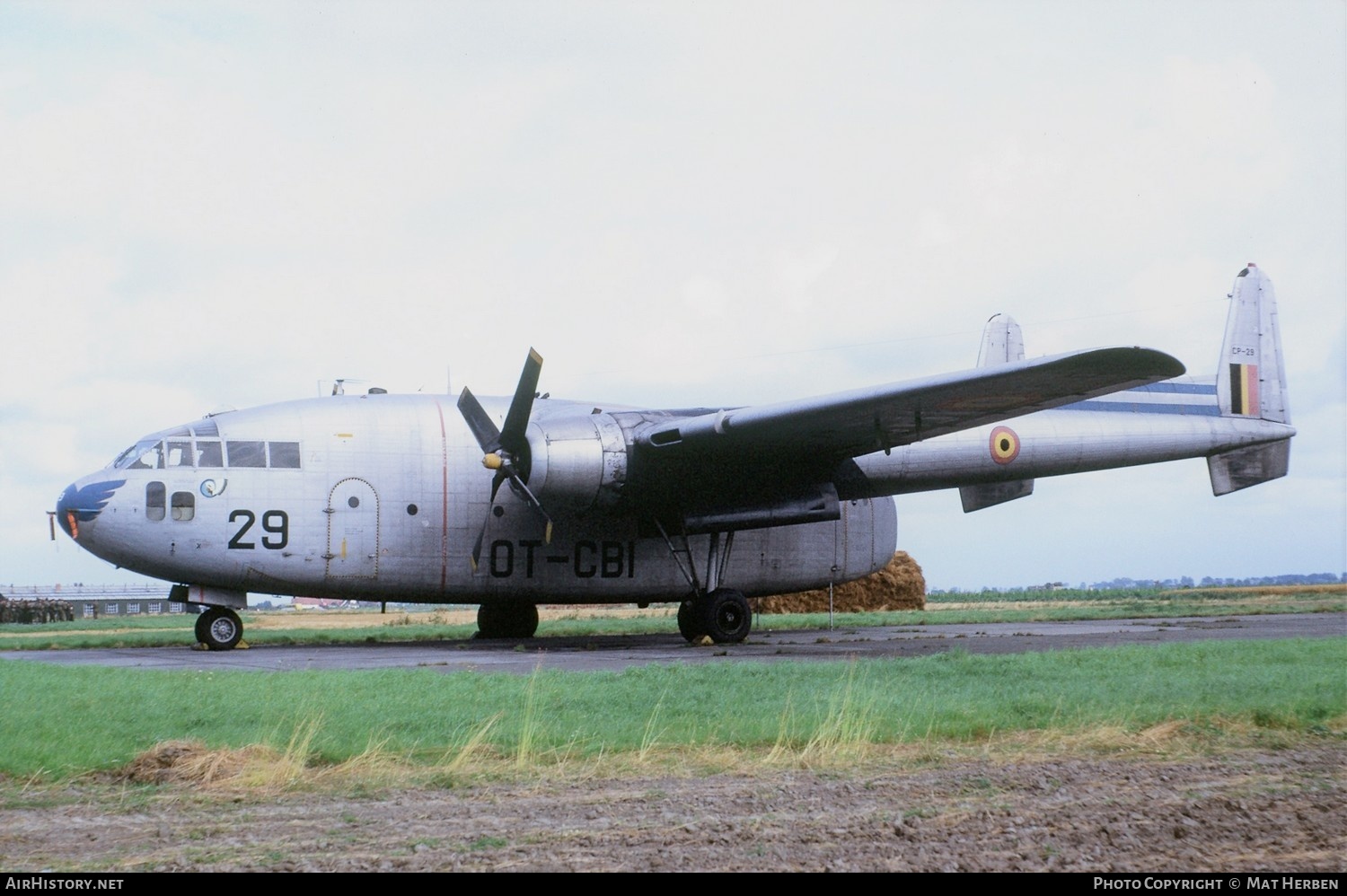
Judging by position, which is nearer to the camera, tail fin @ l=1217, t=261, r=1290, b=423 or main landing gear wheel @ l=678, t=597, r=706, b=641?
main landing gear wheel @ l=678, t=597, r=706, b=641

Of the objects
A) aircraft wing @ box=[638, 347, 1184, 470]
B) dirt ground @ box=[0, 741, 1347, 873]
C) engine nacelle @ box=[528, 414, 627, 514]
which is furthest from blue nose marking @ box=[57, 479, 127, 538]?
dirt ground @ box=[0, 741, 1347, 873]

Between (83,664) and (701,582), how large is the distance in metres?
10.9

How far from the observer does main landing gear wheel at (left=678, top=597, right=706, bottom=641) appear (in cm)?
2075

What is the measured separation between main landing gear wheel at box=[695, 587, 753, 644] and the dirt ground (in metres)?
13.3

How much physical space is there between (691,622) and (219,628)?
7.82 metres

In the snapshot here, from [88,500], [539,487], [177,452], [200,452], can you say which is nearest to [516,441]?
[539,487]

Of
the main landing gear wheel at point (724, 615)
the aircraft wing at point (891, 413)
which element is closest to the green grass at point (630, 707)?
the aircraft wing at point (891, 413)

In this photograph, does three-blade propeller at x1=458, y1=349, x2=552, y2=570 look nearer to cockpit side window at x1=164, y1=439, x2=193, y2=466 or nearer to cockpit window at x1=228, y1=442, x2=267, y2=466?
cockpit window at x1=228, y1=442, x2=267, y2=466

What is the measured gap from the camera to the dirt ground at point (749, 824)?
16.5 ft

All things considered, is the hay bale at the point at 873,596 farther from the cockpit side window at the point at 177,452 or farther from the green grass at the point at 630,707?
the green grass at the point at 630,707

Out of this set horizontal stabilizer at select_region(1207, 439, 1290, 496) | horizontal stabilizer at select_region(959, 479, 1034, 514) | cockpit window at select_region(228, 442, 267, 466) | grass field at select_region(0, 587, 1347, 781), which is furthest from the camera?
horizontal stabilizer at select_region(1207, 439, 1290, 496)

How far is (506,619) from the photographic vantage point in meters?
22.8

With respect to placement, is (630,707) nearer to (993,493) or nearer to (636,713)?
(636,713)
